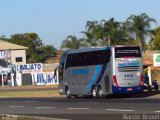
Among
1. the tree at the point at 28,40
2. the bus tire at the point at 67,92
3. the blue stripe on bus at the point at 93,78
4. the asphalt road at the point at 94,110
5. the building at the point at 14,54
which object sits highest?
the tree at the point at 28,40

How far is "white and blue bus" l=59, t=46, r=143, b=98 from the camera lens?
37812 millimetres

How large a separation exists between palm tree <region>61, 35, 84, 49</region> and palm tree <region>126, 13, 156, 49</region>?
16861 mm

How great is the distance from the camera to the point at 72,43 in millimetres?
109625

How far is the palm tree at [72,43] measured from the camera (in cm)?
10809

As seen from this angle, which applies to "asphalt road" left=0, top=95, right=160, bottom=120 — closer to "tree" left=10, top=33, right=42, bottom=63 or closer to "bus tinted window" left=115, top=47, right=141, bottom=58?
"bus tinted window" left=115, top=47, right=141, bottom=58

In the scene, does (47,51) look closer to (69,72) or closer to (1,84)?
(1,84)

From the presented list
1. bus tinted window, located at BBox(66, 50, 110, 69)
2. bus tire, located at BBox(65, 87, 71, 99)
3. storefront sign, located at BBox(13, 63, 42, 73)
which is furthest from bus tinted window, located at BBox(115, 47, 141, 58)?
storefront sign, located at BBox(13, 63, 42, 73)

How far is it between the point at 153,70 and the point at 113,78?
22.4 meters

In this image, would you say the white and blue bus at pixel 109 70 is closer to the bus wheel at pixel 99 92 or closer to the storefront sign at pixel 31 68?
the bus wheel at pixel 99 92

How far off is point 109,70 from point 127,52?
171cm

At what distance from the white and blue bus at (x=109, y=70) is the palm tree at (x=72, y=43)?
65808 mm

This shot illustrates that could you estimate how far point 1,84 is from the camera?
8975 cm

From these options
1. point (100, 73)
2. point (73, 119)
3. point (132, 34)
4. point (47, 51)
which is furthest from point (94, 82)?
point (47, 51)

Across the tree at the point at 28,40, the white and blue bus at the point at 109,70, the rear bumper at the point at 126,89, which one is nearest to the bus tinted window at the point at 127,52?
the white and blue bus at the point at 109,70
